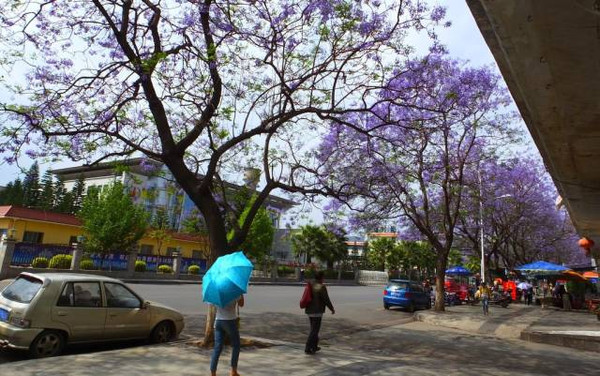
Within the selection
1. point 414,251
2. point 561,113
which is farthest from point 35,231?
point 414,251

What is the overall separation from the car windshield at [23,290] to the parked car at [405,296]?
17.2 m

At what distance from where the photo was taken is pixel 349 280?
55.4 metres

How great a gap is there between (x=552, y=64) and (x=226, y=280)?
4.73 m

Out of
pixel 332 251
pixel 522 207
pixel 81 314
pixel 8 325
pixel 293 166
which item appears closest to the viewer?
pixel 8 325

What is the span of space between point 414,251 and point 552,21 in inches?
2512

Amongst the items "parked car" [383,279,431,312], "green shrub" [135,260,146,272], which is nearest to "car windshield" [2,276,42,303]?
"parked car" [383,279,431,312]

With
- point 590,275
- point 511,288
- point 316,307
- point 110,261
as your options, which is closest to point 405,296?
point 511,288

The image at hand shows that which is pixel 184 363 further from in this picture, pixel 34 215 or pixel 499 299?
pixel 34 215

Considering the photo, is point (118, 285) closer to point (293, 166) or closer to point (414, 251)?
point (293, 166)

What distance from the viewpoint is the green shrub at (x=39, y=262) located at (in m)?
24.3

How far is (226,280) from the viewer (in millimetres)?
6109

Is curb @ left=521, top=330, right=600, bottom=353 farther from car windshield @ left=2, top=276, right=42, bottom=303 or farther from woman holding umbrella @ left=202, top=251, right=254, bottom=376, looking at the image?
car windshield @ left=2, top=276, right=42, bottom=303

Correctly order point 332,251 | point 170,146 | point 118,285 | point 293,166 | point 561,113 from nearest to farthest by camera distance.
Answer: point 561,113 < point 118,285 < point 170,146 < point 293,166 < point 332,251

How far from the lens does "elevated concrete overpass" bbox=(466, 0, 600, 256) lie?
4258mm
